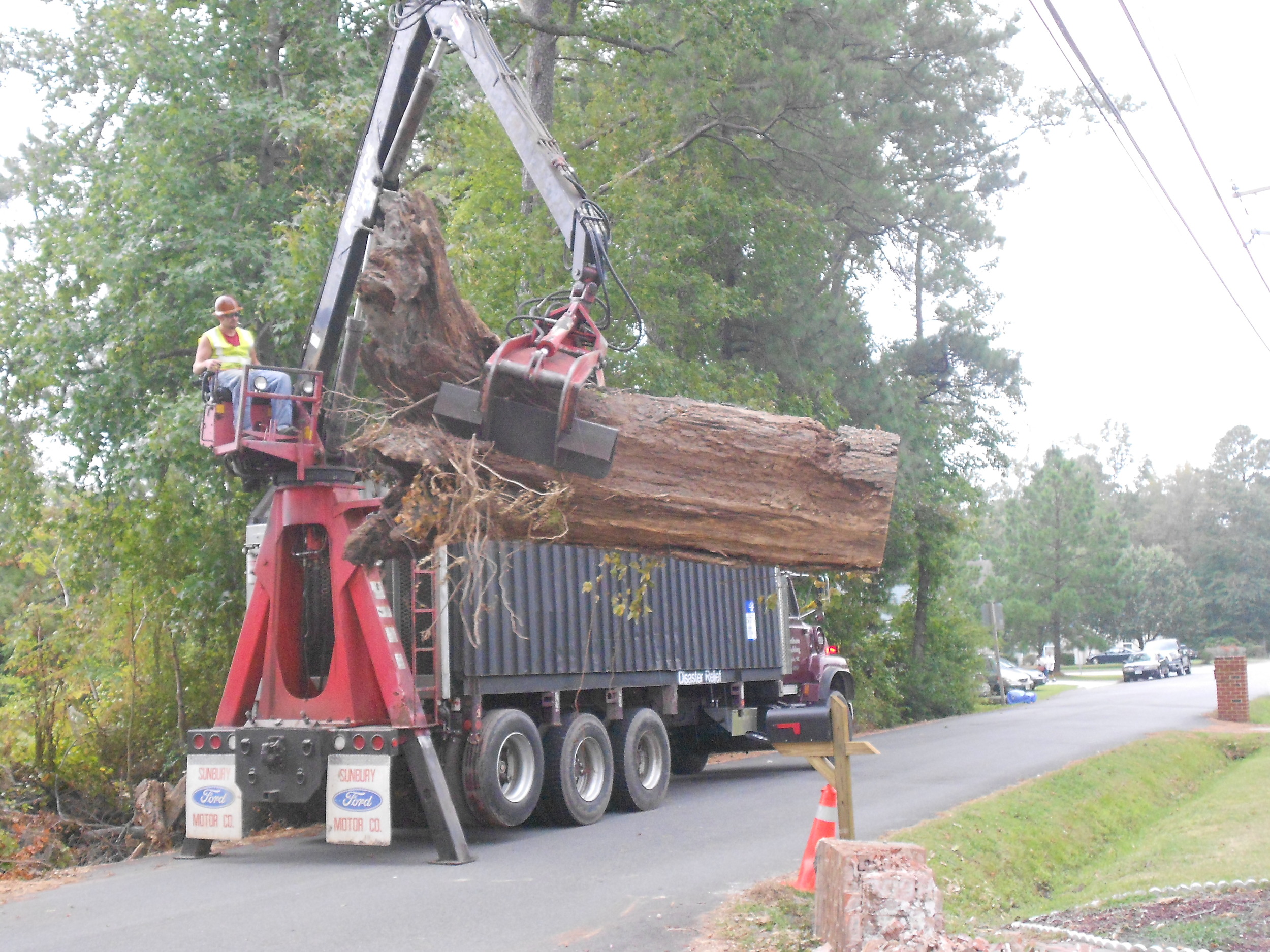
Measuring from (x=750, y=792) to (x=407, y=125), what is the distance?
879 cm

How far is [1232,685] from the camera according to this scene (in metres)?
23.0

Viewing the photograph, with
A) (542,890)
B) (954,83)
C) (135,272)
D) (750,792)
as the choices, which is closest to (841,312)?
(954,83)

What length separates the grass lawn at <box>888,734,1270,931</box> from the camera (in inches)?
339

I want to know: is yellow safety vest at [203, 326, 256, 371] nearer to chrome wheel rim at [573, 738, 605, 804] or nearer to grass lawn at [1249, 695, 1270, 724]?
chrome wheel rim at [573, 738, 605, 804]

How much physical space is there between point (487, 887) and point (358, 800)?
4.57 feet

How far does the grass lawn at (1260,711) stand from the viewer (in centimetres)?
2345

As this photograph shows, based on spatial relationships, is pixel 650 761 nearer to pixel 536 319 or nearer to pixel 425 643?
pixel 425 643

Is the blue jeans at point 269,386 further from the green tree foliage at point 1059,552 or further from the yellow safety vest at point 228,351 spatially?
the green tree foliage at point 1059,552

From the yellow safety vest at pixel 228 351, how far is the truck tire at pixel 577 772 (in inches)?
184

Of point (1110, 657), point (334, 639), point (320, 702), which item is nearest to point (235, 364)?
point (334, 639)

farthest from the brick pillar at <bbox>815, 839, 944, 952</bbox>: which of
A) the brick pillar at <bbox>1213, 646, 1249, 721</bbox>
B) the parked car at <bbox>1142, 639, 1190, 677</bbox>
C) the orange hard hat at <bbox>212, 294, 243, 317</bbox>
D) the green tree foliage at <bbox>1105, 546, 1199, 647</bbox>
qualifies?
the green tree foliage at <bbox>1105, 546, 1199, 647</bbox>

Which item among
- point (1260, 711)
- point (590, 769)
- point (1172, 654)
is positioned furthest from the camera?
point (1172, 654)

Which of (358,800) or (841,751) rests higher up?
(841,751)

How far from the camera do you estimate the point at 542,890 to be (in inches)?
329
